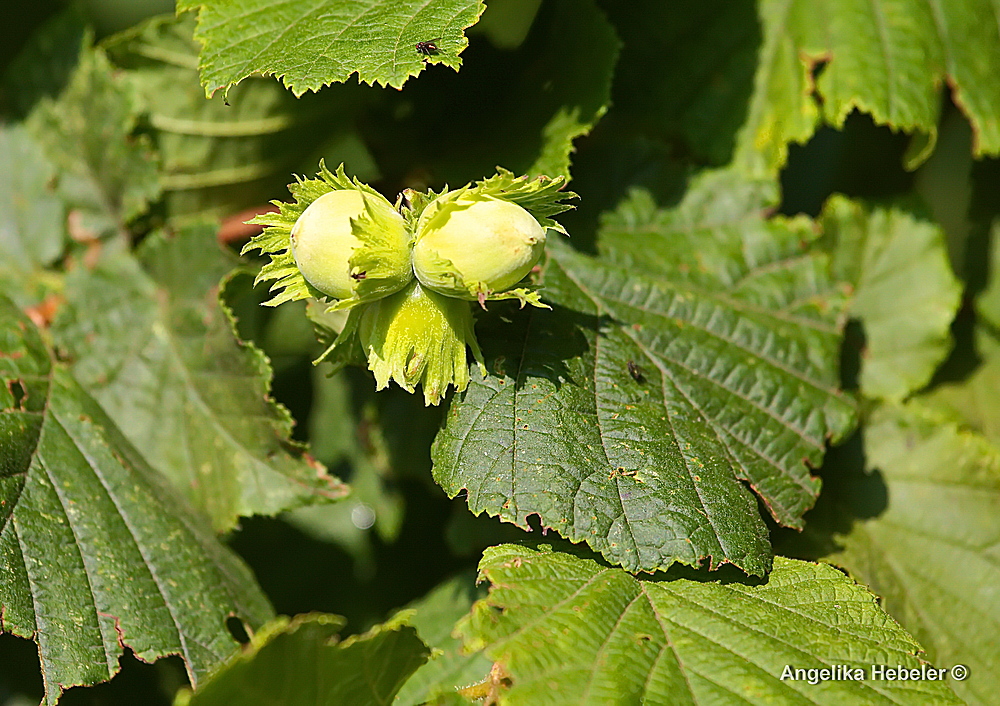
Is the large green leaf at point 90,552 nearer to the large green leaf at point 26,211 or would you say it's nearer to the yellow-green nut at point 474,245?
the large green leaf at point 26,211

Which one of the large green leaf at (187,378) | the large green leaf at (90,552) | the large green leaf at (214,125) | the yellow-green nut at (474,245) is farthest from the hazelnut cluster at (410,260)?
the large green leaf at (214,125)

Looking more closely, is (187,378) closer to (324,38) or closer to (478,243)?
(324,38)

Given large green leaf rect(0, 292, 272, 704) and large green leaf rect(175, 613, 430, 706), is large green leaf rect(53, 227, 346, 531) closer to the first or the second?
large green leaf rect(0, 292, 272, 704)

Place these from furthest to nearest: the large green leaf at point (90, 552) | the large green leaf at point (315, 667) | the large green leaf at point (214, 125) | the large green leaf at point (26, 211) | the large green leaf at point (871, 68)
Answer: the large green leaf at point (26, 211), the large green leaf at point (214, 125), the large green leaf at point (871, 68), the large green leaf at point (90, 552), the large green leaf at point (315, 667)

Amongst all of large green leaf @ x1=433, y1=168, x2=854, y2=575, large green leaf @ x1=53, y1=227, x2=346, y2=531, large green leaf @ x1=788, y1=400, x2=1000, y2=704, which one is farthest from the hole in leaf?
large green leaf @ x1=788, y1=400, x2=1000, y2=704

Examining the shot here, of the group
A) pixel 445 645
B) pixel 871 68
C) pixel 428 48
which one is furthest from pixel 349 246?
pixel 871 68
